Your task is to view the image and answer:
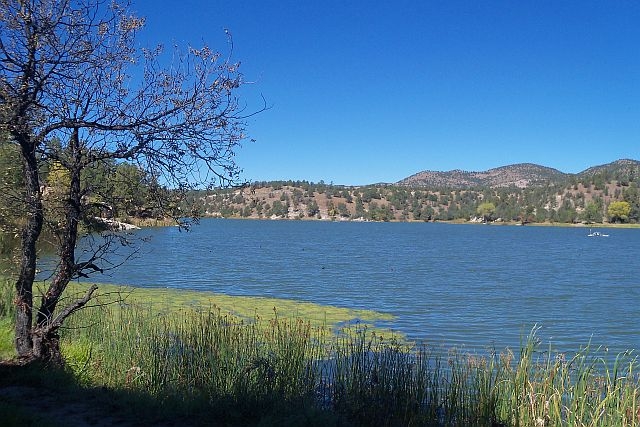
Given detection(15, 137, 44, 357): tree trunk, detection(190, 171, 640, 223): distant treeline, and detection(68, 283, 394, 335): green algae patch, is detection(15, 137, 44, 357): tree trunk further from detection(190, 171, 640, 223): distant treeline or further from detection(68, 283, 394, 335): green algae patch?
detection(190, 171, 640, 223): distant treeline

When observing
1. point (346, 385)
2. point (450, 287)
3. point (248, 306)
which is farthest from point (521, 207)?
point (346, 385)

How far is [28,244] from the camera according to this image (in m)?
8.14

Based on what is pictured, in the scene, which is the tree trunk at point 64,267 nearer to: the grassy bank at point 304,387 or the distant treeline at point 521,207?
the grassy bank at point 304,387

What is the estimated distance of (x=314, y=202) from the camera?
199 meters

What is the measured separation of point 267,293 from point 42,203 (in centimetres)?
1876

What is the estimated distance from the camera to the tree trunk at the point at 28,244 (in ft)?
25.8

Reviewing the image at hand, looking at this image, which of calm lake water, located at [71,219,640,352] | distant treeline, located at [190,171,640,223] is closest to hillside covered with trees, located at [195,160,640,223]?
distant treeline, located at [190,171,640,223]

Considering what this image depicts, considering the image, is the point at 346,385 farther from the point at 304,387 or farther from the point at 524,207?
the point at 524,207

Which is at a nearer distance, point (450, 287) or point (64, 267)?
point (64, 267)

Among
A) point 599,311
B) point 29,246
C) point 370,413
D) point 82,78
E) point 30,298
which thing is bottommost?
point 599,311

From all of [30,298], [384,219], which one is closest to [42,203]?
[30,298]

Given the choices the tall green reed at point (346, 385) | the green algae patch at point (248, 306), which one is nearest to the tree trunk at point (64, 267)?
the tall green reed at point (346, 385)

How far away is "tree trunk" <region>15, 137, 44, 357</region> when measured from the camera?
7.86 m

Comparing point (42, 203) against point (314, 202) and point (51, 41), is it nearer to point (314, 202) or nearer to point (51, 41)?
point (51, 41)
